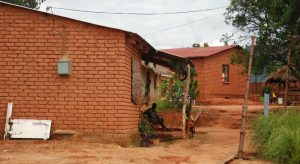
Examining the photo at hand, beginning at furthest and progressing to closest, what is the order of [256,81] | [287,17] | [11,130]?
[256,81] → [287,17] → [11,130]

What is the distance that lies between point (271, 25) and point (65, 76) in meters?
11.7

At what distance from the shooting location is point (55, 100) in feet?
35.3

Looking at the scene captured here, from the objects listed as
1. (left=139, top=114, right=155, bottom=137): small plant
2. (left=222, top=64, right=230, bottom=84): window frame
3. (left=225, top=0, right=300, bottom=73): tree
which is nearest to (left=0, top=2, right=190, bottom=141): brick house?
(left=139, top=114, right=155, bottom=137): small plant

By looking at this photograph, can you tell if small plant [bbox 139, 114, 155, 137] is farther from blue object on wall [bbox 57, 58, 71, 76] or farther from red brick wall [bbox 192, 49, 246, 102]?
red brick wall [bbox 192, 49, 246, 102]

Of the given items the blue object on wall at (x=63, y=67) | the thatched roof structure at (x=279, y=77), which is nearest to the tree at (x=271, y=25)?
the thatched roof structure at (x=279, y=77)

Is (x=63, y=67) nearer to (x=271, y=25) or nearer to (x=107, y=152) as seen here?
(x=107, y=152)

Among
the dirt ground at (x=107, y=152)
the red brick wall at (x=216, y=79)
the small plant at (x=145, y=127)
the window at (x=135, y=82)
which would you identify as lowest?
the dirt ground at (x=107, y=152)

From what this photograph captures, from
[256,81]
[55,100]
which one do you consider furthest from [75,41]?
[256,81]

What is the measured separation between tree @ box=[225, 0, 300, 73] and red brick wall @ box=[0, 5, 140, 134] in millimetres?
10019

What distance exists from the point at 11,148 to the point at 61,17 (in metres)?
3.39

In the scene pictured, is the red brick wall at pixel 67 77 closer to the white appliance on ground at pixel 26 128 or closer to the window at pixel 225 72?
the white appliance on ground at pixel 26 128

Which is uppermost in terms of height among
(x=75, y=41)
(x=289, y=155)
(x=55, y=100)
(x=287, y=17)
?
(x=287, y=17)

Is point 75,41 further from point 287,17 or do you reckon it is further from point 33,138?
point 287,17

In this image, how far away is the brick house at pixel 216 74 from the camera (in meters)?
30.5
